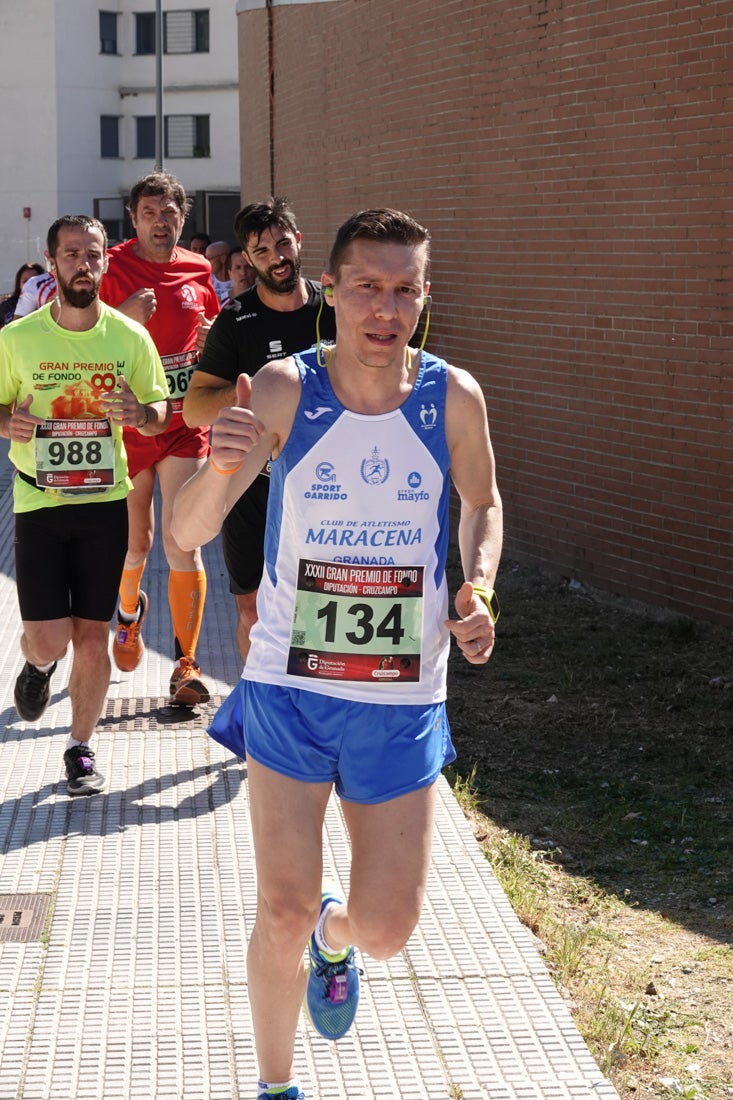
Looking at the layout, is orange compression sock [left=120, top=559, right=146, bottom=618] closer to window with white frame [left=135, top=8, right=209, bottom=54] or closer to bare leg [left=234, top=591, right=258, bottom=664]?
bare leg [left=234, top=591, right=258, bottom=664]

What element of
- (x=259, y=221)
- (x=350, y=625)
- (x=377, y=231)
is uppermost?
(x=259, y=221)

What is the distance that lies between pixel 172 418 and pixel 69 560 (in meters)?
1.49

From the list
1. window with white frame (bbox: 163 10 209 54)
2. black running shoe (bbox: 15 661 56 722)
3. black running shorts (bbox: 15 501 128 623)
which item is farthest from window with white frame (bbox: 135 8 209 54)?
black running shorts (bbox: 15 501 128 623)

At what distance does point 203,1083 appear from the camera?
154 inches

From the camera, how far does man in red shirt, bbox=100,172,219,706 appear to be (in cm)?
738

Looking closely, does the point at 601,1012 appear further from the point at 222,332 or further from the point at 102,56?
the point at 102,56

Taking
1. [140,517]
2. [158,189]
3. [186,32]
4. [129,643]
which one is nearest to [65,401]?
[140,517]

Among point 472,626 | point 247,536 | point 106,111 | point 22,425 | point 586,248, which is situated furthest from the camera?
point 106,111

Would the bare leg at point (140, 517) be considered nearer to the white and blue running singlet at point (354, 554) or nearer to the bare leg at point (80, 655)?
the bare leg at point (80, 655)

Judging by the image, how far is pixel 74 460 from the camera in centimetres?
600

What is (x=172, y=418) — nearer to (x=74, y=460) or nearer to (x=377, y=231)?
(x=74, y=460)

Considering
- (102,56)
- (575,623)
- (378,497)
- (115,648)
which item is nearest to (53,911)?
(378,497)

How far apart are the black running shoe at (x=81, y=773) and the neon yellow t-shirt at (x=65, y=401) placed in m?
1.02

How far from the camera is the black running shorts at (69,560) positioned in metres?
6.03
